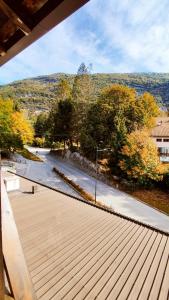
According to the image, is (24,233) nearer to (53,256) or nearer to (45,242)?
(45,242)

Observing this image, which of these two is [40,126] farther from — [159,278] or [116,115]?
[159,278]

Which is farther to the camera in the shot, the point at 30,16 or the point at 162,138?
the point at 162,138

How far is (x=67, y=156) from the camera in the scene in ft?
145

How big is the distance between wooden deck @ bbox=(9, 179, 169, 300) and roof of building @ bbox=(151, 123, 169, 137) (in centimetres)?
2946

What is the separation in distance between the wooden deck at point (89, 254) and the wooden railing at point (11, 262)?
4288 mm

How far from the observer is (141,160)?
26844mm

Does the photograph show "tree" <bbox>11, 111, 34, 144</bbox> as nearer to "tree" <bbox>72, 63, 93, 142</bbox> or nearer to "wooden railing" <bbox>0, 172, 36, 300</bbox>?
"tree" <bbox>72, 63, 93, 142</bbox>

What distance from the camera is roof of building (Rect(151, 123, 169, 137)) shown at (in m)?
38.5

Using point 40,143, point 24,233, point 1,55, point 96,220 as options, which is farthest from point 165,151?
point 40,143

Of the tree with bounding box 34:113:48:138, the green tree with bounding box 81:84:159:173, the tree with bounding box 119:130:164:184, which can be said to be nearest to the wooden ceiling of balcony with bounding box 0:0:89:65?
the tree with bounding box 119:130:164:184

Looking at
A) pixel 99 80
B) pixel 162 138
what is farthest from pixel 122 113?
pixel 99 80

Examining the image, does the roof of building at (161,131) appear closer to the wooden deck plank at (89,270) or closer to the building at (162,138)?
the building at (162,138)

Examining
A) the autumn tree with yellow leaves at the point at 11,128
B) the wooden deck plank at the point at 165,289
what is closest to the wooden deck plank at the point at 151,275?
the wooden deck plank at the point at 165,289

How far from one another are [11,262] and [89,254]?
6294 mm
